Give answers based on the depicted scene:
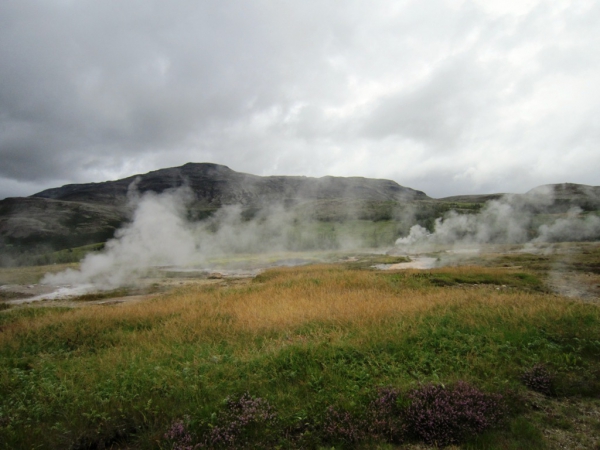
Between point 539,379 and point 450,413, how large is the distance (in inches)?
95.3

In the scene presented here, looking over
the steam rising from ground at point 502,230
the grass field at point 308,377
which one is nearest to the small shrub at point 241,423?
the grass field at point 308,377

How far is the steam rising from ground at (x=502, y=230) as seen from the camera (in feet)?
168

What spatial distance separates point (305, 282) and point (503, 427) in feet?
46.8

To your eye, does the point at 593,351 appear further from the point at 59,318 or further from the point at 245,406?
the point at 59,318

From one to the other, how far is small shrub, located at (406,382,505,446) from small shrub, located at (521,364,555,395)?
47.3 inches

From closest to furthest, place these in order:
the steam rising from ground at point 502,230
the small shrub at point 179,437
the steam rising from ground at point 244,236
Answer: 1. the small shrub at point 179,437
2. the steam rising from ground at point 244,236
3. the steam rising from ground at point 502,230

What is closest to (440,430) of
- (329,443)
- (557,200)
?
(329,443)

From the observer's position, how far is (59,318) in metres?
12.6

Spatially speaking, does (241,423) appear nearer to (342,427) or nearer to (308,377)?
(342,427)

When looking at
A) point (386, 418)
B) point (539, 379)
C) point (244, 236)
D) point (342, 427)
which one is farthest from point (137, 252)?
point (539, 379)

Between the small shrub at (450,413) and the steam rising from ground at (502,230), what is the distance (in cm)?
4823

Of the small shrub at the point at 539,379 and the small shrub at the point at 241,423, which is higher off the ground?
the small shrub at the point at 241,423

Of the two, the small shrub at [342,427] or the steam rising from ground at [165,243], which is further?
the steam rising from ground at [165,243]

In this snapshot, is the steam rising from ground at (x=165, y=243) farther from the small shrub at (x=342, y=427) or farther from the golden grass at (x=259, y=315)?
the small shrub at (x=342, y=427)
